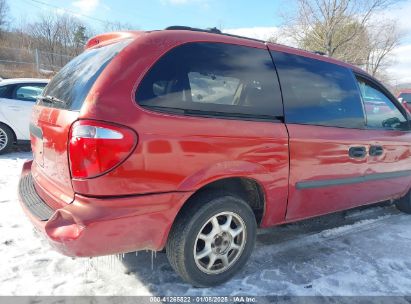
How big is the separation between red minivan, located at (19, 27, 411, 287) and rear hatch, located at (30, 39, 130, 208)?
0.01m

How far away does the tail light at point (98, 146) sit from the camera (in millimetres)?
2037

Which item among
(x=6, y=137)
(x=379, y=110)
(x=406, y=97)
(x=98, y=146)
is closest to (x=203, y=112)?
(x=98, y=146)

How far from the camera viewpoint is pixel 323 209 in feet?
11.1

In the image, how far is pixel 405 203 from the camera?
4.62 meters

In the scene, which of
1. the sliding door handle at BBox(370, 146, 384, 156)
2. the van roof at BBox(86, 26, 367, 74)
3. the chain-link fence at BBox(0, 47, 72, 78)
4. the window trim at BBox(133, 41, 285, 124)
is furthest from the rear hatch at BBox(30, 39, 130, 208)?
the chain-link fence at BBox(0, 47, 72, 78)

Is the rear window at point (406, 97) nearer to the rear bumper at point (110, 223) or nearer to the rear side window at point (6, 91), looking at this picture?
the rear side window at point (6, 91)

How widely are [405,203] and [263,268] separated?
271 centimetres

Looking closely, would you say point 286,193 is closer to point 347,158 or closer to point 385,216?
point 347,158

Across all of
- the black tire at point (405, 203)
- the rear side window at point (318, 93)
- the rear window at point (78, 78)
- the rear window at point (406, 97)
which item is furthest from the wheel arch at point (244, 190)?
the rear window at point (406, 97)

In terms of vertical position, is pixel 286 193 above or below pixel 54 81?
below

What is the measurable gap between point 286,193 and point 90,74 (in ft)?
5.98

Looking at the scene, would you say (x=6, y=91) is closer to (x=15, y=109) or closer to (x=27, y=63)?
(x=15, y=109)

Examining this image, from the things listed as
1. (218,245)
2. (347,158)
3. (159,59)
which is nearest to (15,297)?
(218,245)

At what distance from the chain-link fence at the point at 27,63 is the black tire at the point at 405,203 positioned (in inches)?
888
